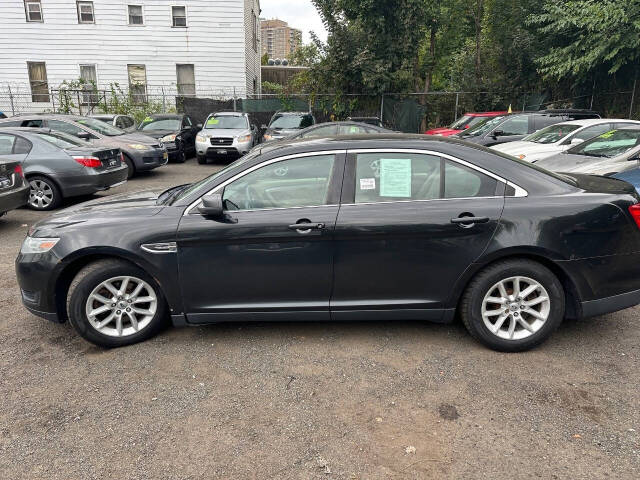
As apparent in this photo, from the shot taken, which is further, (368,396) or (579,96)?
(579,96)

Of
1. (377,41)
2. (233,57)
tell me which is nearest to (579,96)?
(377,41)

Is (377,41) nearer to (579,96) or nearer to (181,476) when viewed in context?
(579,96)

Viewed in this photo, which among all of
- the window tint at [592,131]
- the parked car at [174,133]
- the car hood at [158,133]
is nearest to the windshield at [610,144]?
the window tint at [592,131]

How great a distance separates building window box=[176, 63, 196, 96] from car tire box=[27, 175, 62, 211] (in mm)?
15483

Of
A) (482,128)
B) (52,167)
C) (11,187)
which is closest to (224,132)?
(52,167)

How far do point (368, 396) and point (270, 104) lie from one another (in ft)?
64.7

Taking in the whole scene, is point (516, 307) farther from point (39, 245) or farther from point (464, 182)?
point (39, 245)

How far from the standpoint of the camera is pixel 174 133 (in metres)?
15.5

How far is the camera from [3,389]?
3320 mm

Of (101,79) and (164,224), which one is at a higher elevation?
(101,79)

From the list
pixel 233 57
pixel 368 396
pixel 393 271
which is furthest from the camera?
pixel 233 57

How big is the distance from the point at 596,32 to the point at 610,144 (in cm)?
787

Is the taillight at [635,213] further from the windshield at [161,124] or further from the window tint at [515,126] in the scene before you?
the windshield at [161,124]

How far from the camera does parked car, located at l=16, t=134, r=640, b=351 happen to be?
3561 millimetres
